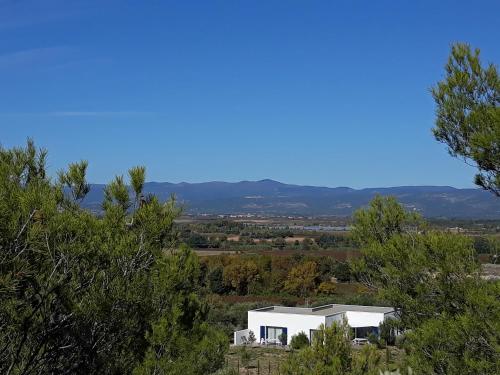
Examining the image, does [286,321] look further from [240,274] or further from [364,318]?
[240,274]

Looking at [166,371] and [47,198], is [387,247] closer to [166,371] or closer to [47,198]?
[166,371]

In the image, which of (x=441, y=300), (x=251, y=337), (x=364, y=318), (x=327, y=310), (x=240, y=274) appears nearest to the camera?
(x=441, y=300)

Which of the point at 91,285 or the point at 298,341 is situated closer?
the point at 91,285

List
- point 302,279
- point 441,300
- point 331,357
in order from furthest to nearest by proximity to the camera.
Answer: point 302,279 → point 441,300 → point 331,357

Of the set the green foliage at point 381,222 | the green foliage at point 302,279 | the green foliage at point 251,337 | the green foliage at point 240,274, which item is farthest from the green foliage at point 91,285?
the green foliage at point 240,274

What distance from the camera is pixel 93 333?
527 centimetres

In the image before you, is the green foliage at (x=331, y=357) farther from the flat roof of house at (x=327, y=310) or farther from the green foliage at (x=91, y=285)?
the flat roof of house at (x=327, y=310)

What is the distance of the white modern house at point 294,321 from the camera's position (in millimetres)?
30312

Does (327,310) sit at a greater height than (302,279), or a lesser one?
greater

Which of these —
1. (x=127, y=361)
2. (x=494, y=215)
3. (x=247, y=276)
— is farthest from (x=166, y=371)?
(x=494, y=215)

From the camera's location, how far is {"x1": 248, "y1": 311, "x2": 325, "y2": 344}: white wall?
29.5 metres

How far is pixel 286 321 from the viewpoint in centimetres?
3080

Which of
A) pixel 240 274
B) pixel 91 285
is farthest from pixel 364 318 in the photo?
pixel 91 285

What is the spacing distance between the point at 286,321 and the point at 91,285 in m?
26.6
